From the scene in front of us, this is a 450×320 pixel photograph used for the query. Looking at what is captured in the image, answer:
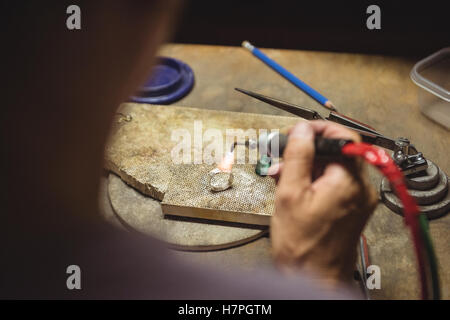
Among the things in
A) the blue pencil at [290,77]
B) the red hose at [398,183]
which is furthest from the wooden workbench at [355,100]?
the red hose at [398,183]

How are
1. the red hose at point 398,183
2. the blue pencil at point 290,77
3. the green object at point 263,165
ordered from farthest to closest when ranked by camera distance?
the blue pencil at point 290,77 → the green object at point 263,165 → the red hose at point 398,183

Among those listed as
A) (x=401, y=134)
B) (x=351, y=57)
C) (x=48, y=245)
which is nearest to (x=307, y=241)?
(x=48, y=245)

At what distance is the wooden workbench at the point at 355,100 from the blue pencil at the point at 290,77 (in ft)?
0.07

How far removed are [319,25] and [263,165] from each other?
3.17 ft

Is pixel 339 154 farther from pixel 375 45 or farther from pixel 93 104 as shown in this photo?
pixel 375 45

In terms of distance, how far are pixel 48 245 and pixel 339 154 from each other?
0.50m

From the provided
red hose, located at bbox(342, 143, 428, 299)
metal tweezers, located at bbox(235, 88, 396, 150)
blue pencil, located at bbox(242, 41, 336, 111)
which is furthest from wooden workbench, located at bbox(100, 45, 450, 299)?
red hose, located at bbox(342, 143, 428, 299)

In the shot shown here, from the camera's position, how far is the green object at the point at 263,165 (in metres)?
1.05

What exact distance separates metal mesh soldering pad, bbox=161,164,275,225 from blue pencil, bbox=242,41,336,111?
1.51 feet

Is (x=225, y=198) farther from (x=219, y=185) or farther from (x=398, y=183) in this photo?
(x=398, y=183)

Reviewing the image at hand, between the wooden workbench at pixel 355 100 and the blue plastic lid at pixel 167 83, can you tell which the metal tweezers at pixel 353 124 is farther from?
the blue plastic lid at pixel 167 83

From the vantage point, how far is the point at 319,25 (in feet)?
5.63

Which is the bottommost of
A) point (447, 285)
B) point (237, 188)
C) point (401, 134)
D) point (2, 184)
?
point (447, 285)

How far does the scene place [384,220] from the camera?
997 millimetres
